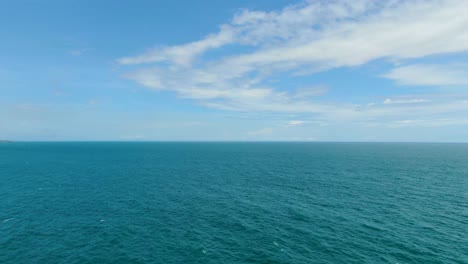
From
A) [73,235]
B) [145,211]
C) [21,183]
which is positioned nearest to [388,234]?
[145,211]

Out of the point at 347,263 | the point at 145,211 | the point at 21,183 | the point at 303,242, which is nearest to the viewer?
the point at 347,263

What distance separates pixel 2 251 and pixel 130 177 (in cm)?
8035

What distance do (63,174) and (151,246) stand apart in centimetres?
11630

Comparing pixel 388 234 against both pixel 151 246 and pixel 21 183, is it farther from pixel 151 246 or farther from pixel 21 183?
pixel 21 183

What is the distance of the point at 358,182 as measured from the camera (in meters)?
117

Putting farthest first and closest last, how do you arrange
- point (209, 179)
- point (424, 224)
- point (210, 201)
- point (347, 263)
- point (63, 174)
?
point (63, 174)
point (209, 179)
point (210, 201)
point (424, 224)
point (347, 263)

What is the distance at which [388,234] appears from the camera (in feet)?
195

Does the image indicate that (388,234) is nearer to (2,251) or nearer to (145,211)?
(145,211)

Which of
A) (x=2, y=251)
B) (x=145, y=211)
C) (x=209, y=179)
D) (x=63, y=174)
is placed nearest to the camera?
(x=2, y=251)

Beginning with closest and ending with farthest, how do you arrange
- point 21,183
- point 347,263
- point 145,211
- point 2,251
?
point 347,263 → point 2,251 → point 145,211 → point 21,183

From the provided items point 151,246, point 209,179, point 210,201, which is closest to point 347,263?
point 151,246

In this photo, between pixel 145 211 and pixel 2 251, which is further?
pixel 145 211

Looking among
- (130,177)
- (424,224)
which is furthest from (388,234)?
(130,177)

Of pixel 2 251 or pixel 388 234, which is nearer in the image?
pixel 2 251
